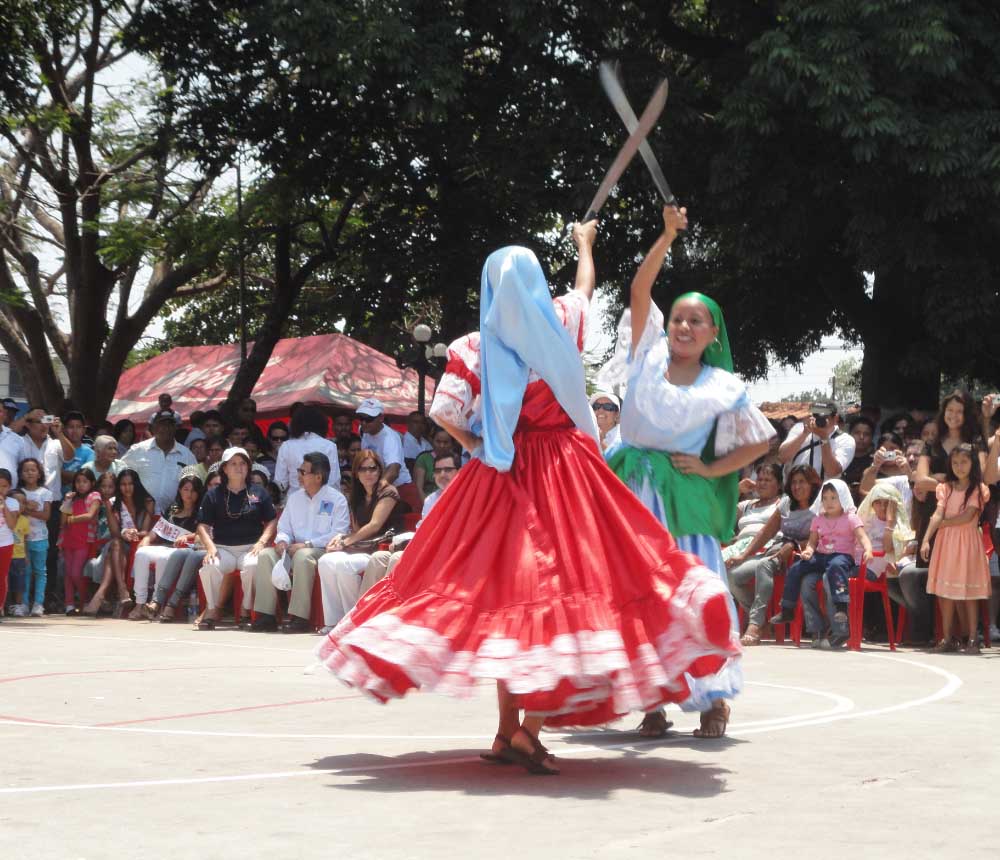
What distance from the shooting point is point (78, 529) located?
1477 centimetres

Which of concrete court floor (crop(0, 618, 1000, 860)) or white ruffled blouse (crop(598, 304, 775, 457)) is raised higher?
white ruffled blouse (crop(598, 304, 775, 457))

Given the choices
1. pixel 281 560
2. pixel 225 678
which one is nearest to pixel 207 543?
pixel 281 560

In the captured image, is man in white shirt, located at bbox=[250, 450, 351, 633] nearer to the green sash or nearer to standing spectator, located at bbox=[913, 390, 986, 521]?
standing spectator, located at bbox=[913, 390, 986, 521]

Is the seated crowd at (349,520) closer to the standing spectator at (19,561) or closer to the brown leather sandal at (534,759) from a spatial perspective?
the standing spectator at (19,561)

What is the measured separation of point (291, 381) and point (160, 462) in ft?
35.1

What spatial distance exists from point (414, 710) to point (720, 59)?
1210cm

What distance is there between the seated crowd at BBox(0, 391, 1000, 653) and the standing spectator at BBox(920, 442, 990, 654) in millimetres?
12

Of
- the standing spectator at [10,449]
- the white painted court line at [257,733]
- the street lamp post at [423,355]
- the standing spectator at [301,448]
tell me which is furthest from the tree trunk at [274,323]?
the white painted court line at [257,733]

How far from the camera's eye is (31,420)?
1497 cm

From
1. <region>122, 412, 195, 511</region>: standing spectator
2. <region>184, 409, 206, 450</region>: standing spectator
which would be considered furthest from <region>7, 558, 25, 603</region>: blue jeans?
<region>184, 409, 206, 450</region>: standing spectator

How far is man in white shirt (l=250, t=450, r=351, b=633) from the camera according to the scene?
13.0 meters

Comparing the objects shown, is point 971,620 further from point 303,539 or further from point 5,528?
point 5,528

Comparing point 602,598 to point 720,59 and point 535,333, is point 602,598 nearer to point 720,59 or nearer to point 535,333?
point 535,333

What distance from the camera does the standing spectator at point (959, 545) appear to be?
11109 millimetres
